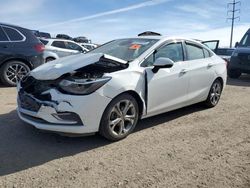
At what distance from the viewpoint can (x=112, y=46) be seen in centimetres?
589

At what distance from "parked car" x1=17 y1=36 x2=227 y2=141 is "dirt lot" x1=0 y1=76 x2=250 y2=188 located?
1.01 ft

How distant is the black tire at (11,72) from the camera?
8484 mm

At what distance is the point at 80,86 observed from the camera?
422 cm

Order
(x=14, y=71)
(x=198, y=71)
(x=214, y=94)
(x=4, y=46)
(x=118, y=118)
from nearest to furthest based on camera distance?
(x=118, y=118), (x=198, y=71), (x=214, y=94), (x=4, y=46), (x=14, y=71)

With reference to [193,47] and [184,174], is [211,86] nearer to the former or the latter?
[193,47]

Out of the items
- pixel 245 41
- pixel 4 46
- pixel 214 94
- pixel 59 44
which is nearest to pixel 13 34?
pixel 4 46

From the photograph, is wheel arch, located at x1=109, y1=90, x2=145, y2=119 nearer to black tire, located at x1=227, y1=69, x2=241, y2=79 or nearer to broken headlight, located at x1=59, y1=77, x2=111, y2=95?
broken headlight, located at x1=59, y1=77, x2=111, y2=95

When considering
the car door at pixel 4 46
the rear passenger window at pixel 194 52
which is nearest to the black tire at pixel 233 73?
the rear passenger window at pixel 194 52

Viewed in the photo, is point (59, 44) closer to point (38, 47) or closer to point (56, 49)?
point (56, 49)

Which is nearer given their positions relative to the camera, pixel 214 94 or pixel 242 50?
pixel 214 94

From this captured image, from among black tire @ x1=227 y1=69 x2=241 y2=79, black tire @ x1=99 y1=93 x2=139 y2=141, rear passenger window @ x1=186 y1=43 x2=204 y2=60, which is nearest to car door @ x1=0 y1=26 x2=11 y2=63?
rear passenger window @ x1=186 y1=43 x2=204 y2=60

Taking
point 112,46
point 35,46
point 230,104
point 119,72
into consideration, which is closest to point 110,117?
point 119,72

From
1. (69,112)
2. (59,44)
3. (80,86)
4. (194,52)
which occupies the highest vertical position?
(194,52)

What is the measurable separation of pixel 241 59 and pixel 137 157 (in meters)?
10.0
